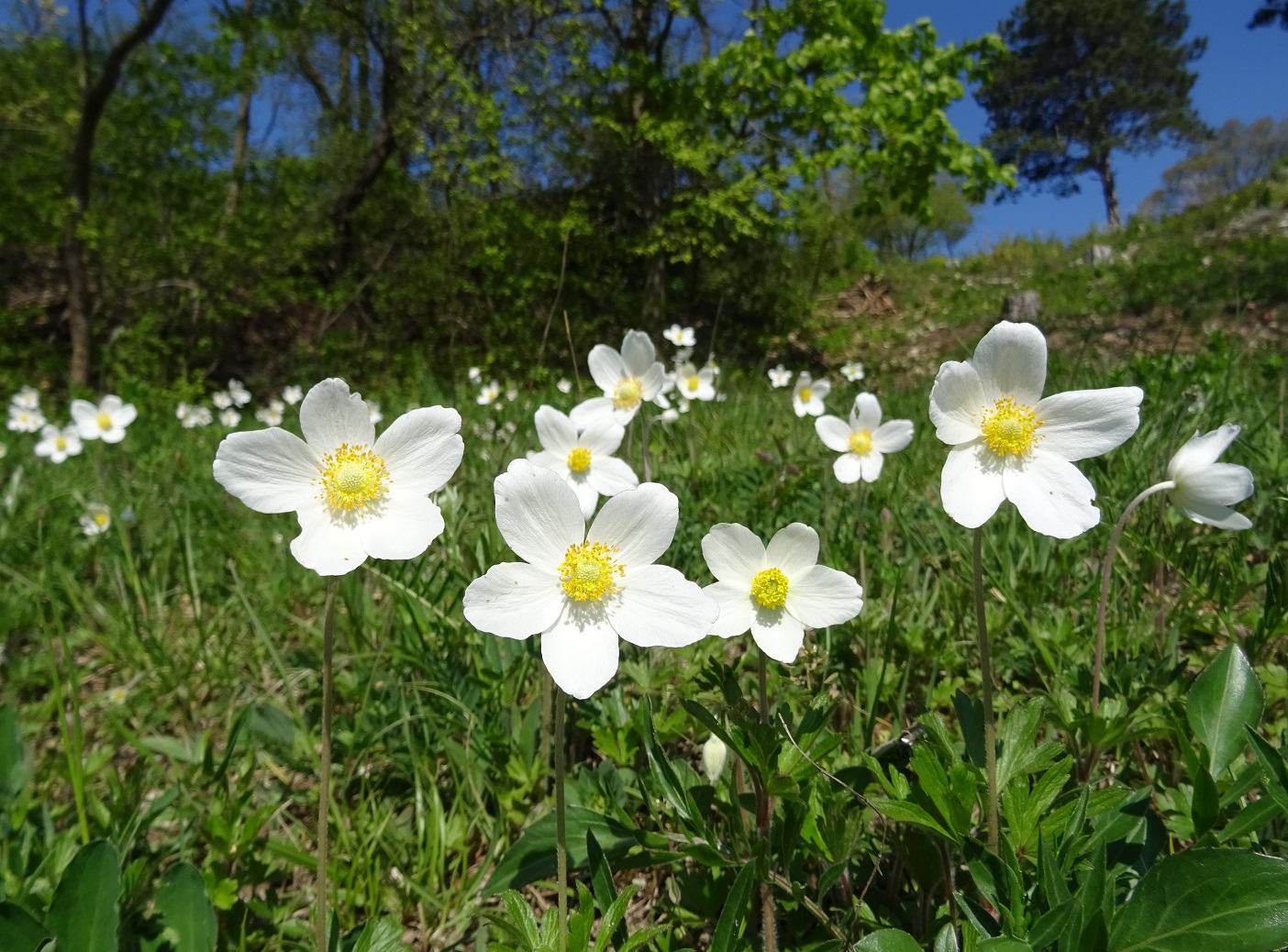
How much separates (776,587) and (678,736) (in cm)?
62

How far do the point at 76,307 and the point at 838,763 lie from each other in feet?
36.0

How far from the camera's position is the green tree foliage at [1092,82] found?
30.3m

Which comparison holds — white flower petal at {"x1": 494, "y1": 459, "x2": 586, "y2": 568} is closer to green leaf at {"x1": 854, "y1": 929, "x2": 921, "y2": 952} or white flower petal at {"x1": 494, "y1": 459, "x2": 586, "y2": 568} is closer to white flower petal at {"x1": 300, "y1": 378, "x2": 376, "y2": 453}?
white flower petal at {"x1": 300, "y1": 378, "x2": 376, "y2": 453}

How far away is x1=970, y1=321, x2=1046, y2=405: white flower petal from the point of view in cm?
118

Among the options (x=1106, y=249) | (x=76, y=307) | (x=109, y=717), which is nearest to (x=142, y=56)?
(x=76, y=307)

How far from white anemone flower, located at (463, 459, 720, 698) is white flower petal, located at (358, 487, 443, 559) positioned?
5.5 inches

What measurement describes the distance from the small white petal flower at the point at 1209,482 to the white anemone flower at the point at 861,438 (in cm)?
95

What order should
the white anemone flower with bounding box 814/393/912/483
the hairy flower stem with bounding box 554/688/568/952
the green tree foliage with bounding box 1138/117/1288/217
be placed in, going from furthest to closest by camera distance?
the green tree foliage with bounding box 1138/117/1288/217
the white anemone flower with bounding box 814/393/912/483
the hairy flower stem with bounding box 554/688/568/952

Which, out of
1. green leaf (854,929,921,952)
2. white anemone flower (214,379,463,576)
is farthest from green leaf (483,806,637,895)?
white anemone flower (214,379,463,576)

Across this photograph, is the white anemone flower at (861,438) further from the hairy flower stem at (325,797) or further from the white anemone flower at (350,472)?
the hairy flower stem at (325,797)

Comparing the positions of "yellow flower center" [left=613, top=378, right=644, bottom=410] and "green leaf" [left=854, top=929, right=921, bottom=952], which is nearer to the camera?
"green leaf" [left=854, top=929, right=921, bottom=952]

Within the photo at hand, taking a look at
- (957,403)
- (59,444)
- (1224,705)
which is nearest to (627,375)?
(957,403)

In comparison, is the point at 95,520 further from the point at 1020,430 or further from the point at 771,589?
the point at 1020,430

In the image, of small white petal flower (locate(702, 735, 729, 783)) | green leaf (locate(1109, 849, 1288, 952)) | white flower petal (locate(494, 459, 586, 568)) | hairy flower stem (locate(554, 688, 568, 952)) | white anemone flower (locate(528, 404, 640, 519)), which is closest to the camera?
green leaf (locate(1109, 849, 1288, 952))
